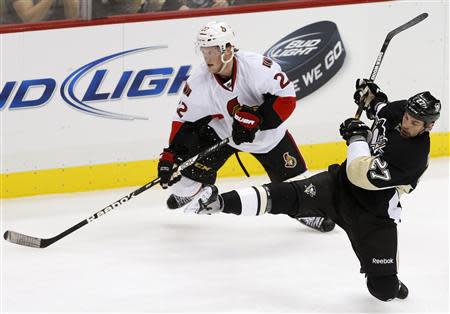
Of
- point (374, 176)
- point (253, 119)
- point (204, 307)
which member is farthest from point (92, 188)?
point (374, 176)

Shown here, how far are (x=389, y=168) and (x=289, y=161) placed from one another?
36.5 inches

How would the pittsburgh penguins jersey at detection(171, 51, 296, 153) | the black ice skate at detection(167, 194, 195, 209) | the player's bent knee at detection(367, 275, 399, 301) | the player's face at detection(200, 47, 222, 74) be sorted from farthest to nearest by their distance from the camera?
1. the black ice skate at detection(167, 194, 195, 209)
2. the pittsburgh penguins jersey at detection(171, 51, 296, 153)
3. the player's face at detection(200, 47, 222, 74)
4. the player's bent knee at detection(367, 275, 399, 301)

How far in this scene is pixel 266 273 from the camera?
13.1 feet

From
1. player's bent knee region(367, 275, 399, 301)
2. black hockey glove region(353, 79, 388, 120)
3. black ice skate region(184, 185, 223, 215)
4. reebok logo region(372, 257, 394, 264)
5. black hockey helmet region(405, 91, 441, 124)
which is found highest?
black hockey helmet region(405, 91, 441, 124)

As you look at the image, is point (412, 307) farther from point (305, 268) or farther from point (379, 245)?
point (305, 268)

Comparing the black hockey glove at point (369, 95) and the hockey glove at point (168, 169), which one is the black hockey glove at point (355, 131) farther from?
the hockey glove at point (168, 169)

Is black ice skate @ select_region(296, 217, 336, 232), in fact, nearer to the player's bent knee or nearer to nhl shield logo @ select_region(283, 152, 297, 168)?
nhl shield logo @ select_region(283, 152, 297, 168)

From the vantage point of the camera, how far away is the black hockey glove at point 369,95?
394 centimetres

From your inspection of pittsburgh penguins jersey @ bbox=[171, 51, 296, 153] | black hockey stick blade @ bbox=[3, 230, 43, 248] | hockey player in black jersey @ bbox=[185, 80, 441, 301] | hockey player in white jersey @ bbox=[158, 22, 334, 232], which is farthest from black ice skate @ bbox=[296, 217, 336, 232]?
black hockey stick blade @ bbox=[3, 230, 43, 248]

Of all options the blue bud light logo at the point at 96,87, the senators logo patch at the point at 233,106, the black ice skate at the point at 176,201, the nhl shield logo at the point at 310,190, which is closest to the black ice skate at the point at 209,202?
the nhl shield logo at the point at 310,190

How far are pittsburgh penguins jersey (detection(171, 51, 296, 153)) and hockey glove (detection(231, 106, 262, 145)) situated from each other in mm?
94

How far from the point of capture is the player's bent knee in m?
3.55

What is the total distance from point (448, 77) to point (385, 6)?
1.91 feet

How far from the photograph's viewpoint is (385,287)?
355cm
